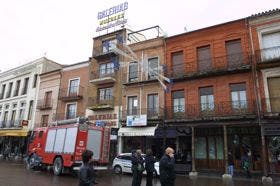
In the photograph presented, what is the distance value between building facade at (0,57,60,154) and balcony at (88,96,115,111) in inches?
387

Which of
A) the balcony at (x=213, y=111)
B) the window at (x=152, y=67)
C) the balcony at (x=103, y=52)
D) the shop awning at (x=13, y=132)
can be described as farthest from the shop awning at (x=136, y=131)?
the shop awning at (x=13, y=132)

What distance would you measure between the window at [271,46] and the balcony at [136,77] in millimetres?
8995

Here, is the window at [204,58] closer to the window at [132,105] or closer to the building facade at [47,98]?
the window at [132,105]

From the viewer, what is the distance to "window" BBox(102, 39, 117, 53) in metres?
27.2

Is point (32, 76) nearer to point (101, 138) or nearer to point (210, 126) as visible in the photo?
point (101, 138)

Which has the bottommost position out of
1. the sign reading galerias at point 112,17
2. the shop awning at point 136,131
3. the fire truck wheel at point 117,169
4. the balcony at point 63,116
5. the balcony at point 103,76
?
the fire truck wheel at point 117,169

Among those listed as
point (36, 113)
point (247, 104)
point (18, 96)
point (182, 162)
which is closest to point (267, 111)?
point (247, 104)

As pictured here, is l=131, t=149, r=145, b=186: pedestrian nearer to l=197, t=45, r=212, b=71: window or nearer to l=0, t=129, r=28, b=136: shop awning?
l=197, t=45, r=212, b=71: window

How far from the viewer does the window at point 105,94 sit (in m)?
26.8

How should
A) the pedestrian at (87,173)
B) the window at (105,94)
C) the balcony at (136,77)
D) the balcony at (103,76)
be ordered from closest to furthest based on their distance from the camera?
the pedestrian at (87,173)
the balcony at (136,77)
the balcony at (103,76)
the window at (105,94)

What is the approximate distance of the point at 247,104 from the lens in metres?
19.0

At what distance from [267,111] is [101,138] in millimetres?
11237

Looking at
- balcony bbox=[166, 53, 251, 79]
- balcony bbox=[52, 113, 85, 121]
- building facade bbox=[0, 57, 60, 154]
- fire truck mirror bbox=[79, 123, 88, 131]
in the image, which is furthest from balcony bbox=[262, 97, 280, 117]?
building facade bbox=[0, 57, 60, 154]

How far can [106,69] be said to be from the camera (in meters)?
27.6
